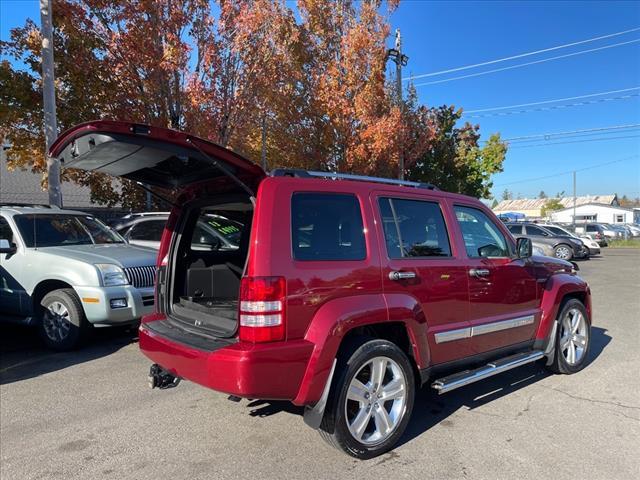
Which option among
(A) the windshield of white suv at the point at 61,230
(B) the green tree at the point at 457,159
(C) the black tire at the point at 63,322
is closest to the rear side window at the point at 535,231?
(B) the green tree at the point at 457,159

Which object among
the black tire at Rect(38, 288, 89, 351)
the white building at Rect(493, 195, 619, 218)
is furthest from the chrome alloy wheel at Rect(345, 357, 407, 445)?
the white building at Rect(493, 195, 619, 218)

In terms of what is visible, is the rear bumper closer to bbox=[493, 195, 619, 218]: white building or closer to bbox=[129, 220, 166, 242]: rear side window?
bbox=[129, 220, 166, 242]: rear side window

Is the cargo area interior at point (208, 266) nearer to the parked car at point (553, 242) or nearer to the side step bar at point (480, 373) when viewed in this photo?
the side step bar at point (480, 373)

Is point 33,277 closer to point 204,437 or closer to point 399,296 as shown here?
point 204,437

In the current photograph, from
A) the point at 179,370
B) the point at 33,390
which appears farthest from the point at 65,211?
the point at 179,370

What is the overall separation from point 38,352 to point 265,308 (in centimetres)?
454

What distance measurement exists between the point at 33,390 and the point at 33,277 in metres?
1.96

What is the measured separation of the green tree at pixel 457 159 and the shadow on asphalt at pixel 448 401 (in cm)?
1762

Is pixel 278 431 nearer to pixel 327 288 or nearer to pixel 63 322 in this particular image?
pixel 327 288

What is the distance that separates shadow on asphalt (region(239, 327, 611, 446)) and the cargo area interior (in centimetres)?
96

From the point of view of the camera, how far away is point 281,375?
3.06 m

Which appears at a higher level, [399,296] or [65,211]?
[65,211]

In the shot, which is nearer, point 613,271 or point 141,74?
point 141,74

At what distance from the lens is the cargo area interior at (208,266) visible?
4.00 meters
